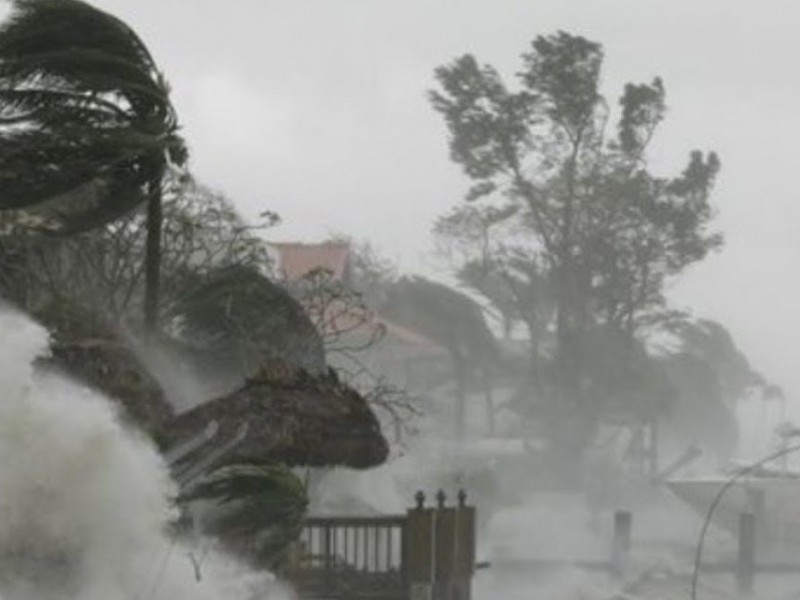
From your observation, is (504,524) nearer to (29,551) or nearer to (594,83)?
(594,83)

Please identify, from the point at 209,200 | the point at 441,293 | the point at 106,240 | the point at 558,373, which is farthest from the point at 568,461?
the point at 106,240

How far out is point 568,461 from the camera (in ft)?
205

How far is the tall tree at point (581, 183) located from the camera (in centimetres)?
5853

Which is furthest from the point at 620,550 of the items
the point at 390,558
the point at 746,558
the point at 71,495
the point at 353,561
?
the point at 71,495

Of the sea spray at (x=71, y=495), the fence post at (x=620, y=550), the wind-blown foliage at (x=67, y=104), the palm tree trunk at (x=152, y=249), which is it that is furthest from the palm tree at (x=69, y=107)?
the fence post at (x=620, y=550)

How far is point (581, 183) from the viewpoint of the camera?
59.2 metres

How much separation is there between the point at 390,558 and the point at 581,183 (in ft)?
133

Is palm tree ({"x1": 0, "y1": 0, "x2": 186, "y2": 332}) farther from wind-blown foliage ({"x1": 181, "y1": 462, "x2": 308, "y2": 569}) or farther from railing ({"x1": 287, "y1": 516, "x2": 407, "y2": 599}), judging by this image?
railing ({"x1": 287, "y1": 516, "x2": 407, "y2": 599})

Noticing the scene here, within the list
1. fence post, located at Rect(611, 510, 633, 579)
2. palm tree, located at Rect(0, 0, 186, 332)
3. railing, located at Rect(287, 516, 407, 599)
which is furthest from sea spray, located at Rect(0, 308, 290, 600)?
fence post, located at Rect(611, 510, 633, 579)

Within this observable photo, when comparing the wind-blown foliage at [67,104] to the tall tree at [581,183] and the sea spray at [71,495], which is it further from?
the tall tree at [581,183]

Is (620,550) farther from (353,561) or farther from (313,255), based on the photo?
(353,561)

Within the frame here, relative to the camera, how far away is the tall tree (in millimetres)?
58531

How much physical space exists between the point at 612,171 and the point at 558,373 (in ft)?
23.7

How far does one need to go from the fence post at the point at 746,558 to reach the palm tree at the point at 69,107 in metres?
28.4
